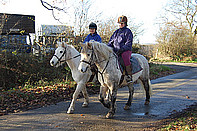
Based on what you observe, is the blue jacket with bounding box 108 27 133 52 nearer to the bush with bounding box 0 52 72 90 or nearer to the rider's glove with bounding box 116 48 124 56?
the rider's glove with bounding box 116 48 124 56

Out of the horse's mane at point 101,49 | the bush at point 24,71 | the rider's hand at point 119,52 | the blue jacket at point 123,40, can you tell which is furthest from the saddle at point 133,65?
the bush at point 24,71

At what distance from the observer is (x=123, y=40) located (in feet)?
18.0

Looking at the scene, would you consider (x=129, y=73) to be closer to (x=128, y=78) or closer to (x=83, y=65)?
(x=128, y=78)

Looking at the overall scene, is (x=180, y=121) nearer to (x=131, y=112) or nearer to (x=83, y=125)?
(x=131, y=112)

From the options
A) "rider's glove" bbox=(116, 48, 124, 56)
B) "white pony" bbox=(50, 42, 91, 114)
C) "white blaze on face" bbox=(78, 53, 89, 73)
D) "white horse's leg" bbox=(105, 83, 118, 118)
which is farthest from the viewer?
"white pony" bbox=(50, 42, 91, 114)

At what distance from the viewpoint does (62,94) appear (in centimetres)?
818

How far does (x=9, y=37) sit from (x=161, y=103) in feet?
26.7

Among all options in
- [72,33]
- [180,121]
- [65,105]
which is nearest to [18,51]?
[72,33]

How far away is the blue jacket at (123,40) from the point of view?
537cm

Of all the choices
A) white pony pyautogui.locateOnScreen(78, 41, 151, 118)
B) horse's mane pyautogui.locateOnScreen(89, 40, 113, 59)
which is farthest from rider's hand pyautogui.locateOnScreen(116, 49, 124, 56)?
horse's mane pyautogui.locateOnScreen(89, 40, 113, 59)

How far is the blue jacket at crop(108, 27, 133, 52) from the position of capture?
5371 millimetres

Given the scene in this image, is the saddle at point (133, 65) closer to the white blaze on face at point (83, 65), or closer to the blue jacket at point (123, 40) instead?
the blue jacket at point (123, 40)

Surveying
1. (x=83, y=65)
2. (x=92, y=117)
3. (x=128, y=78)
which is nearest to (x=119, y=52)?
(x=128, y=78)

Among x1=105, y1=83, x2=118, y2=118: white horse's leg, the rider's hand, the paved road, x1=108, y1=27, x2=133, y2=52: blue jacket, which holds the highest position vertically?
x1=108, y1=27, x2=133, y2=52: blue jacket
